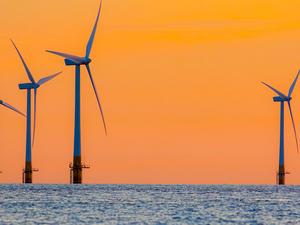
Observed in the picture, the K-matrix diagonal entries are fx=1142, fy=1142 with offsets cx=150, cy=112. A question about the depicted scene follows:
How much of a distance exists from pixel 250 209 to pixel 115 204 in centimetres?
2101

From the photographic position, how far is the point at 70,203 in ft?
535

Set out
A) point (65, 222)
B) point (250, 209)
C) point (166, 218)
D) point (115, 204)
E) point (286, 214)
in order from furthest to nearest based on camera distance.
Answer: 1. point (115, 204)
2. point (250, 209)
3. point (286, 214)
4. point (166, 218)
5. point (65, 222)

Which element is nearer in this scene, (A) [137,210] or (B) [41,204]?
(A) [137,210]

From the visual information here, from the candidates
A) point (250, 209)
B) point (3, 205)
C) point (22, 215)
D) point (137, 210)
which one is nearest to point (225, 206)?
point (250, 209)

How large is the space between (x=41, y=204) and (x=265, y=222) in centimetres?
4498

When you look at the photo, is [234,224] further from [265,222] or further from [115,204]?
[115,204]

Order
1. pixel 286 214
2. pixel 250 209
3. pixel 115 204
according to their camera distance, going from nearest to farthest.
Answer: pixel 286 214, pixel 250 209, pixel 115 204

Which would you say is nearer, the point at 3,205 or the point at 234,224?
the point at 234,224

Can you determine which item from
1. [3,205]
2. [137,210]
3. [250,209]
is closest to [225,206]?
[250,209]

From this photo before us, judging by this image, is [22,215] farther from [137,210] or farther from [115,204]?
[115,204]

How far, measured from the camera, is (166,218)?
126 metres

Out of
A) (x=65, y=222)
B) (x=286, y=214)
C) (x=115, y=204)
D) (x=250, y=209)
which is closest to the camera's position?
(x=65, y=222)

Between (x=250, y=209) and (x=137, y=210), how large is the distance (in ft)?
58.5

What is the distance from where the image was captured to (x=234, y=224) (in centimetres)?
11800
